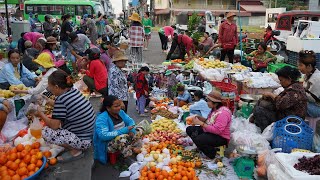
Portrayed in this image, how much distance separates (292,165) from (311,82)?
1934 mm

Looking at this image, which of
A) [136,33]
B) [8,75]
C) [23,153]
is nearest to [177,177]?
[23,153]

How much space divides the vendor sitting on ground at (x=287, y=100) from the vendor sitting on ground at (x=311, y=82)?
249 mm

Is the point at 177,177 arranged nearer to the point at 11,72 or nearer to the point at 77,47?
the point at 11,72

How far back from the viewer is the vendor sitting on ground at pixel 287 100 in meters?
4.35

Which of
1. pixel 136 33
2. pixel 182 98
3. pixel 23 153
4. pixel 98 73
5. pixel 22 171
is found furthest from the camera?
pixel 136 33

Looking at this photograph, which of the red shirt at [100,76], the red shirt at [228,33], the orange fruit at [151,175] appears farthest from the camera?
the red shirt at [228,33]

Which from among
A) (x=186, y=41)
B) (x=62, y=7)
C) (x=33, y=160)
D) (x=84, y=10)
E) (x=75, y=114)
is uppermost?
(x=62, y=7)

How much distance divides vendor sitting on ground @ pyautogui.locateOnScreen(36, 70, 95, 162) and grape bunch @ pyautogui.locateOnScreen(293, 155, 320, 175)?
2.56 meters

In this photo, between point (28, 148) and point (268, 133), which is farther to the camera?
point (268, 133)

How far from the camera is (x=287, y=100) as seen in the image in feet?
14.3

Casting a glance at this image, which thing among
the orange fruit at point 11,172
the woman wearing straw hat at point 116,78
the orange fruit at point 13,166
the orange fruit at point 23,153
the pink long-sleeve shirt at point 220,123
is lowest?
the orange fruit at point 11,172

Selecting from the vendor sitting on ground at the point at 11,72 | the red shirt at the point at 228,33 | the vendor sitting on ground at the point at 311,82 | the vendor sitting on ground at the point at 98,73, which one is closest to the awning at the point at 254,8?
the red shirt at the point at 228,33

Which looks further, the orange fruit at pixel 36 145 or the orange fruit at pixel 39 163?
the orange fruit at pixel 36 145

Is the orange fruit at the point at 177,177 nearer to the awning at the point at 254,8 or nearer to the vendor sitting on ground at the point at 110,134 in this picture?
the vendor sitting on ground at the point at 110,134
